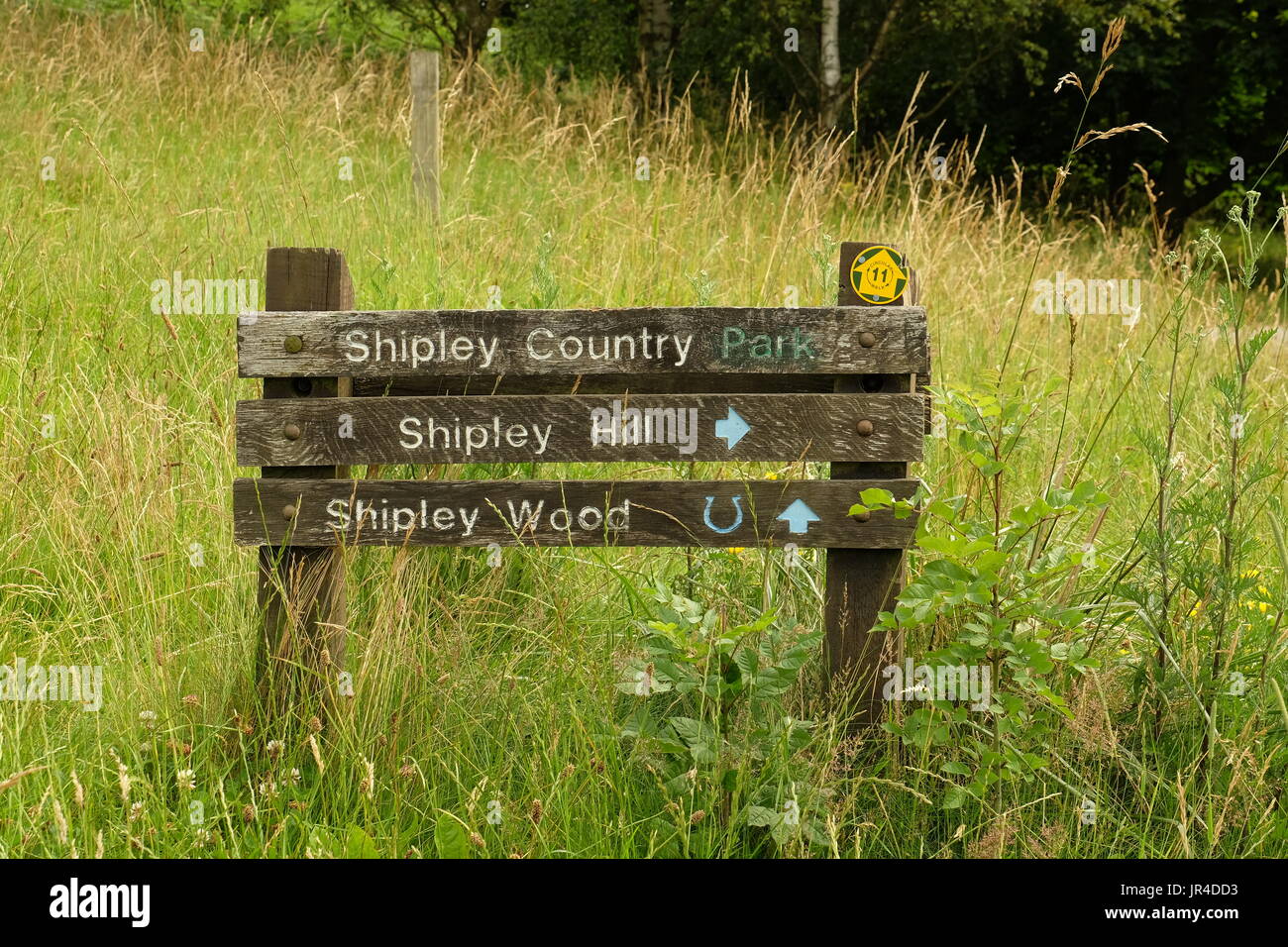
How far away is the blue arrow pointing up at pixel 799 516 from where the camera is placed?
238 centimetres

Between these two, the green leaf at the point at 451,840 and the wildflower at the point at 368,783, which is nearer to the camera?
the wildflower at the point at 368,783

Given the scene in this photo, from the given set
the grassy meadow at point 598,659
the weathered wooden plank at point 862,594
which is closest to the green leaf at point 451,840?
the grassy meadow at point 598,659

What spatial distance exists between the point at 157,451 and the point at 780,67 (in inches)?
411

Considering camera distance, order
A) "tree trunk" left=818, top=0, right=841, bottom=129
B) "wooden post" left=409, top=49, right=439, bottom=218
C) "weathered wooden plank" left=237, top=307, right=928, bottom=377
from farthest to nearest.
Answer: "tree trunk" left=818, top=0, right=841, bottom=129
"wooden post" left=409, top=49, right=439, bottom=218
"weathered wooden plank" left=237, top=307, right=928, bottom=377

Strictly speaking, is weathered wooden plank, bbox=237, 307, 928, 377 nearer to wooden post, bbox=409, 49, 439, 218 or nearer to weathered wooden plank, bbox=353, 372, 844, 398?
weathered wooden plank, bbox=353, 372, 844, 398

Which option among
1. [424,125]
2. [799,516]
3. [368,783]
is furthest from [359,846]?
[424,125]

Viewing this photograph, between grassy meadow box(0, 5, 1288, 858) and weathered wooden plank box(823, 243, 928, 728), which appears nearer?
grassy meadow box(0, 5, 1288, 858)

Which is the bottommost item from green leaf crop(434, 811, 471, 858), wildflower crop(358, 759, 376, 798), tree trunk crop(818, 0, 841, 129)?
green leaf crop(434, 811, 471, 858)

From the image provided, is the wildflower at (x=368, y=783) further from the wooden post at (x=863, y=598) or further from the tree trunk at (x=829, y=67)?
the tree trunk at (x=829, y=67)

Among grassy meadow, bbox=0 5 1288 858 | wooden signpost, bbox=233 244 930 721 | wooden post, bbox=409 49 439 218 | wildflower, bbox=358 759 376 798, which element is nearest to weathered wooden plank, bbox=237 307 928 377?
wooden signpost, bbox=233 244 930 721

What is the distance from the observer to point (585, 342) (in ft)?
7.84

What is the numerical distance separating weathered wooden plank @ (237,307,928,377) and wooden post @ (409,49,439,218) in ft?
11.1

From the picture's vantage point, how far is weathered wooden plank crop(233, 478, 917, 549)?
94.0 inches

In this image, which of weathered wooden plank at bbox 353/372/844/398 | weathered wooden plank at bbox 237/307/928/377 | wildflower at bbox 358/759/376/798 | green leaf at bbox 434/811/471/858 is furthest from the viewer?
weathered wooden plank at bbox 353/372/844/398
